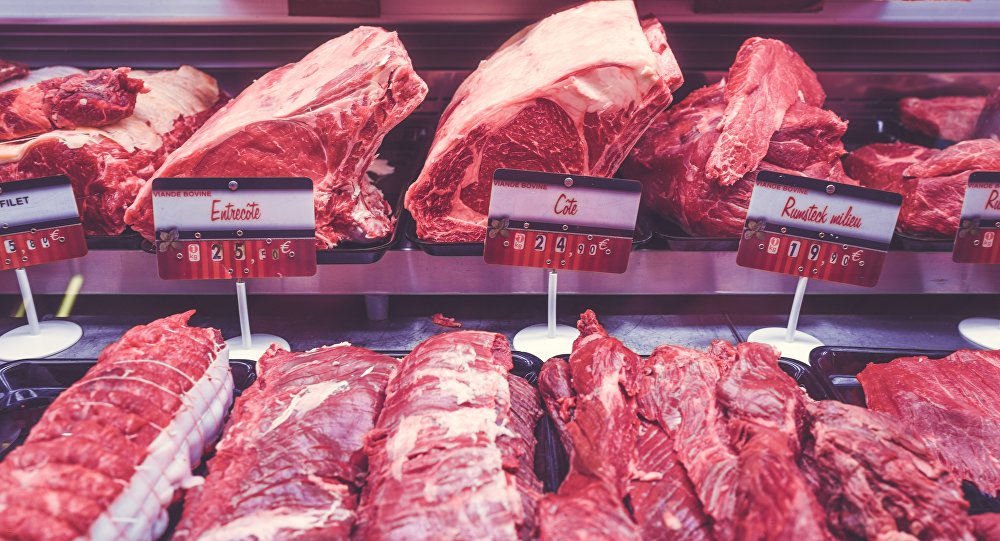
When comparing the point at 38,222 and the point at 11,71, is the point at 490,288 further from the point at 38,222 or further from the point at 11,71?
the point at 11,71

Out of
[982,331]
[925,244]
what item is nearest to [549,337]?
[925,244]

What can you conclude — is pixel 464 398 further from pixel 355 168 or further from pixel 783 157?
pixel 783 157

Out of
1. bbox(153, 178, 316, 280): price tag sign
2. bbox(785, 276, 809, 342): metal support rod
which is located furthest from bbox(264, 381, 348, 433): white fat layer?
bbox(785, 276, 809, 342): metal support rod

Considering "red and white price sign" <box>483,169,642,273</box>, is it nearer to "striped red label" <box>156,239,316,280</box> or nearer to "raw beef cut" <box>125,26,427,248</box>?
"raw beef cut" <box>125,26,427,248</box>

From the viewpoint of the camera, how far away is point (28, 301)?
2.46m

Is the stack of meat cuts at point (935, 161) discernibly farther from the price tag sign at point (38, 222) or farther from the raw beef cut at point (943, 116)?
the price tag sign at point (38, 222)

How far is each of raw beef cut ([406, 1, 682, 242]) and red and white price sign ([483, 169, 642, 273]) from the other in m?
0.32

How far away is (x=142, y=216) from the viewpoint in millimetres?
2373

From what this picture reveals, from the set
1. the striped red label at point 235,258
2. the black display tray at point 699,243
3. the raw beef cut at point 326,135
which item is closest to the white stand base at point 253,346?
the striped red label at point 235,258

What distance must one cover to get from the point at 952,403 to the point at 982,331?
92 centimetres

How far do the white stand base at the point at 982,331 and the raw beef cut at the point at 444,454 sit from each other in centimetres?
196

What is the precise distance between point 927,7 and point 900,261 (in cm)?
130

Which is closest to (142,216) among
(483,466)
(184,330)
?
(184,330)

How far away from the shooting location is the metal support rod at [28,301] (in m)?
2.39
